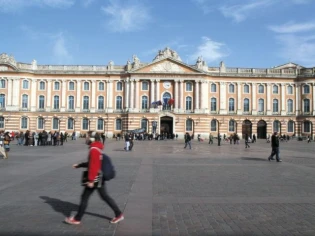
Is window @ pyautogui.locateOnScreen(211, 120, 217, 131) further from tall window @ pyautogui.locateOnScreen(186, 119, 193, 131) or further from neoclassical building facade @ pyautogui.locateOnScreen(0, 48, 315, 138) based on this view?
tall window @ pyautogui.locateOnScreen(186, 119, 193, 131)

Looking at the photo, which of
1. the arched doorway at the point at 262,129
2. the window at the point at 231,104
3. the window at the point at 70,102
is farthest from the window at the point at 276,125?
the window at the point at 70,102

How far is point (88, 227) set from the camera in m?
6.05

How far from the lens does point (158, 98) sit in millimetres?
59031

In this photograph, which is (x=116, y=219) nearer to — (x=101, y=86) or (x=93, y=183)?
(x=93, y=183)

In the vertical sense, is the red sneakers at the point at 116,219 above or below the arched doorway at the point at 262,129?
below

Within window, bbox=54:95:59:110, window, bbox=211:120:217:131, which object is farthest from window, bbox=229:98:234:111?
window, bbox=54:95:59:110

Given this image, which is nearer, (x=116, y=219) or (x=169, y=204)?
(x=116, y=219)

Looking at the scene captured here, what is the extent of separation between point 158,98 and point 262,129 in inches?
867

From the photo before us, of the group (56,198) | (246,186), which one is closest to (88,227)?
(56,198)

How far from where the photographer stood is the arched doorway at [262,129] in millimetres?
60531

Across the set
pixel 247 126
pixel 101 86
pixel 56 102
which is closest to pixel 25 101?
pixel 56 102

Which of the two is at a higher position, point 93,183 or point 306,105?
point 306,105

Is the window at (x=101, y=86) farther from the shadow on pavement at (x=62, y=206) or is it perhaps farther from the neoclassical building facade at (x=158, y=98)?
the shadow on pavement at (x=62, y=206)

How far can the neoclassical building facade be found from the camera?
58.5 metres
